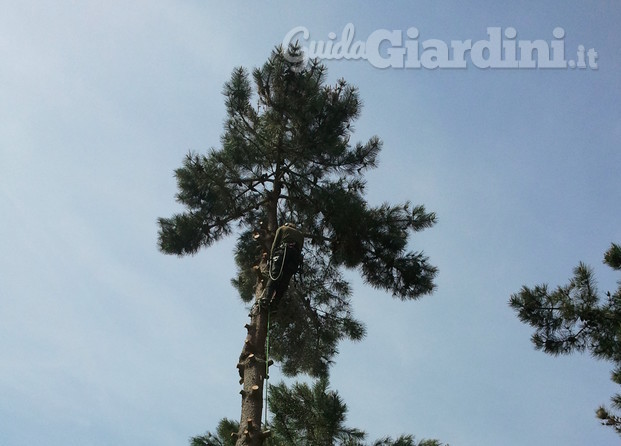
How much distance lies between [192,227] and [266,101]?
2.57m

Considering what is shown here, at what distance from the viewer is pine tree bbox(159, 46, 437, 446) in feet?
36.4

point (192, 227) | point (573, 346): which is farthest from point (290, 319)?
point (573, 346)

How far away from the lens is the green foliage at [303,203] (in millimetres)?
11117

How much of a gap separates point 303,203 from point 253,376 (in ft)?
12.7

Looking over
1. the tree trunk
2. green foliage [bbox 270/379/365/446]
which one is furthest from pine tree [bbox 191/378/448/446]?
the tree trunk

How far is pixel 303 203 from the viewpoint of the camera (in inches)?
457

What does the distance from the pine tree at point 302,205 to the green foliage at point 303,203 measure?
2 centimetres

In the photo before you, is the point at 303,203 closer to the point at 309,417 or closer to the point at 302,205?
the point at 302,205

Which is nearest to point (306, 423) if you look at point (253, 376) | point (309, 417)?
point (309, 417)

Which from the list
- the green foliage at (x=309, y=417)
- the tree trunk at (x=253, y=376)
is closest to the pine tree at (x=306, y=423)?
the green foliage at (x=309, y=417)

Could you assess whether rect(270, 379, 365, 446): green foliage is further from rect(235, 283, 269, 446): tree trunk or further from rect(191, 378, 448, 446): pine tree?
rect(235, 283, 269, 446): tree trunk

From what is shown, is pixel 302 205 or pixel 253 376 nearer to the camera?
pixel 253 376

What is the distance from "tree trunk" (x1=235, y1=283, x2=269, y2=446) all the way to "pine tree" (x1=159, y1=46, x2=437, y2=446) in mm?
1628

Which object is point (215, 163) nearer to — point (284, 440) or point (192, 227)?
point (192, 227)
